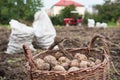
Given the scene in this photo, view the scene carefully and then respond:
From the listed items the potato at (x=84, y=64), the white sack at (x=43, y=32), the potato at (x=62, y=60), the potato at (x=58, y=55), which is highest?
the potato at (x=84, y=64)

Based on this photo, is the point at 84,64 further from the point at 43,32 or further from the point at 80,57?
the point at 43,32

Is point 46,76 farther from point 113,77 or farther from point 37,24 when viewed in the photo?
point 37,24

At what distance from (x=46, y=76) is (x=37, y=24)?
5358mm

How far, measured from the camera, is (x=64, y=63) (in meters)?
3.02

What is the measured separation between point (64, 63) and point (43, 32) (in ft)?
15.8

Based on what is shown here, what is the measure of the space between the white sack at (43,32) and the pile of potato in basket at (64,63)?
4.41 m

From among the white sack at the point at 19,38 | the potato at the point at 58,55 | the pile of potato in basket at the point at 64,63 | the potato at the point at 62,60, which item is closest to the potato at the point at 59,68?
the pile of potato in basket at the point at 64,63

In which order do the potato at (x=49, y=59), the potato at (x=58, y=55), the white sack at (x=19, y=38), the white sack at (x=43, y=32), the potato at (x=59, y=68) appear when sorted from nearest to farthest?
the potato at (x=59, y=68) < the potato at (x=49, y=59) < the potato at (x=58, y=55) < the white sack at (x=19, y=38) < the white sack at (x=43, y=32)

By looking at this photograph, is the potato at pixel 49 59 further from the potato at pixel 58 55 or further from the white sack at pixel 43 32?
the white sack at pixel 43 32

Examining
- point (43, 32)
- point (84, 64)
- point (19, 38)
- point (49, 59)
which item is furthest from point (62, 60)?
point (43, 32)

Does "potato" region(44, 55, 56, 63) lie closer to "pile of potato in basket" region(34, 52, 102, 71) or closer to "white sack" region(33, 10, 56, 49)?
"pile of potato in basket" region(34, 52, 102, 71)

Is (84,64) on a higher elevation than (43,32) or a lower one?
higher

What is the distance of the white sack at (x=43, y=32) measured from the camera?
7715mm

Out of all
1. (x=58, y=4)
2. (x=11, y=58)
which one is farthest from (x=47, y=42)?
(x=58, y=4)
